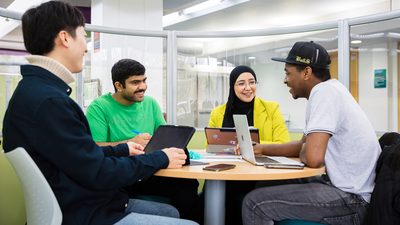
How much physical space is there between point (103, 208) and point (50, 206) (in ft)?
0.69

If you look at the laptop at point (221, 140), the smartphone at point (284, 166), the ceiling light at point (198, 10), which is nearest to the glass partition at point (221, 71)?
the laptop at point (221, 140)

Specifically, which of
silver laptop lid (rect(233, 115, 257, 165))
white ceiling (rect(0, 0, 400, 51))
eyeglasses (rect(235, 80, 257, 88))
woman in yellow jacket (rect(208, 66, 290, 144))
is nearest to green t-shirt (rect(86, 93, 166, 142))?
woman in yellow jacket (rect(208, 66, 290, 144))

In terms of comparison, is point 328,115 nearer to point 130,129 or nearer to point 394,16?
point 394,16

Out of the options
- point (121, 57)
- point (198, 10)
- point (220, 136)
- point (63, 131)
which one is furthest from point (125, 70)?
point (198, 10)

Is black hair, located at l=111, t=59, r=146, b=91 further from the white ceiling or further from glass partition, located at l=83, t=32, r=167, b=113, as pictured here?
the white ceiling

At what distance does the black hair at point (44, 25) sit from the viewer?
1.32m

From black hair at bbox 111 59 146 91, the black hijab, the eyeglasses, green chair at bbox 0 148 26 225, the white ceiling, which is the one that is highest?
the white ceiling

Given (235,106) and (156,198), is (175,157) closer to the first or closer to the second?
(156,198)

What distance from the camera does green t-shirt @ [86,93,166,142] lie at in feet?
8.08

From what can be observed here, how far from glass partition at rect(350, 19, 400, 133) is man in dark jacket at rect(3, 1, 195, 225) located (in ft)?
6.62

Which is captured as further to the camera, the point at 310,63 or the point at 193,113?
the point at 193,113

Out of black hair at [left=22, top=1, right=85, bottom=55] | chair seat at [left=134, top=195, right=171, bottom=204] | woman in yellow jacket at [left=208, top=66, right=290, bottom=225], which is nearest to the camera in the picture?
black hair at [left=22, top=1, right=85, bottom=55]

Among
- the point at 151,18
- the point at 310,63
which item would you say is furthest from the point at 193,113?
the point at 151,18

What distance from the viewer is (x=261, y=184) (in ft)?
7.29
